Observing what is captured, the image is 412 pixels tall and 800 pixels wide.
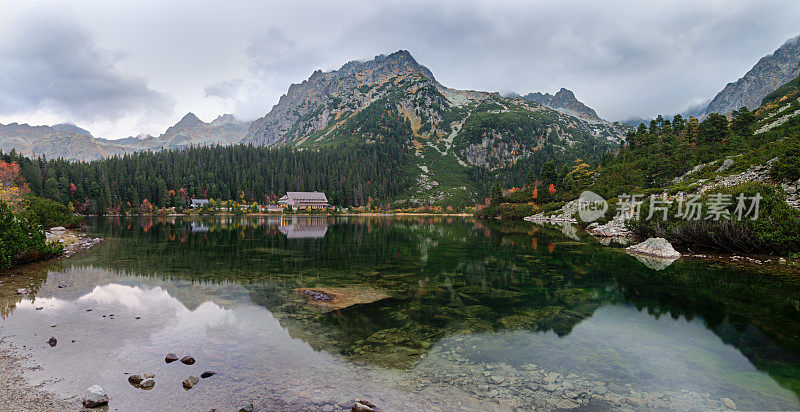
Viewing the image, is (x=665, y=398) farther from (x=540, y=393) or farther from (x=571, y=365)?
(x=540, y=393)

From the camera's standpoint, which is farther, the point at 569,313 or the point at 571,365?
the point at 569,313

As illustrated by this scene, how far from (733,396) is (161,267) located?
113 feet

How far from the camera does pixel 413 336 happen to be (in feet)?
45.7

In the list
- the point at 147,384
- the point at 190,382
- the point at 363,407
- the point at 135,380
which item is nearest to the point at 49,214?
the point at 135,380

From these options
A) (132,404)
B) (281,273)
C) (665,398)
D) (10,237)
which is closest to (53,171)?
(10,237)

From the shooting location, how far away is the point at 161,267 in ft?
92.4

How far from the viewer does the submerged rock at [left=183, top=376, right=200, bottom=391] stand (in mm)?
9695

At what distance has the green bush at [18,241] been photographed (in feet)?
76.4

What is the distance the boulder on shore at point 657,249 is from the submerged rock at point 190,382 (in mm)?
40385

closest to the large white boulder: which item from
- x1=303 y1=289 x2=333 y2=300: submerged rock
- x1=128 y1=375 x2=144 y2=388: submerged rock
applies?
x1=128 y1=375 x2=144 y2=388: submerged rock

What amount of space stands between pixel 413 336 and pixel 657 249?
34.8m

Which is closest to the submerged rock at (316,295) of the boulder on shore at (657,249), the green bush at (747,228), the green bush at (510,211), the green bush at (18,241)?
the green bush at (18,241)
